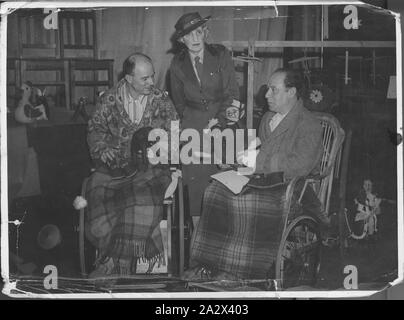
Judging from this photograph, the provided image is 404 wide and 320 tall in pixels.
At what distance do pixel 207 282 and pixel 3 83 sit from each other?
93 centimetres

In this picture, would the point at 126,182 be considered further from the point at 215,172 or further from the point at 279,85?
the point at 279,85

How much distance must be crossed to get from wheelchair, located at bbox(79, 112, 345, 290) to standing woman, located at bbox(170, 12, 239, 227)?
0.20 feet

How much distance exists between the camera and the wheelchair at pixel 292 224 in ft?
9.88

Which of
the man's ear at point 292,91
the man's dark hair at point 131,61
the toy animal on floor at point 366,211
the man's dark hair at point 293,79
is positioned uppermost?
the man's dark hair at point 131,61

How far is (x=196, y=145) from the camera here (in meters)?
3.01

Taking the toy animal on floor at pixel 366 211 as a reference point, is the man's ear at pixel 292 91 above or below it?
above

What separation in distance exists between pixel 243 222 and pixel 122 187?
0.41 m

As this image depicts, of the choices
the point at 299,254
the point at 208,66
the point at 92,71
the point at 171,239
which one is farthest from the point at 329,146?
the point at 92,71

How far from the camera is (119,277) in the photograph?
9.93 ft

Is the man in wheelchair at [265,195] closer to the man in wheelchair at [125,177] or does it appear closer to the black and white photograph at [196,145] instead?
the black and white photograph at [196,145]

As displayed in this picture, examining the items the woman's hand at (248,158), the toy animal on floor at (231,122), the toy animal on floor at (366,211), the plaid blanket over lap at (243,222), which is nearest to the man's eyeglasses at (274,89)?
the toy animal on floor at (231,122)

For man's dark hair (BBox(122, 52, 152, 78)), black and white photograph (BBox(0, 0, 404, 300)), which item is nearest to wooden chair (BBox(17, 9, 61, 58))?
black and white photograph (BBox(0, 0, 404, 300))

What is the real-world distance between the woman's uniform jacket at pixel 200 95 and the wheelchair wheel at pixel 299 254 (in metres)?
0.31
